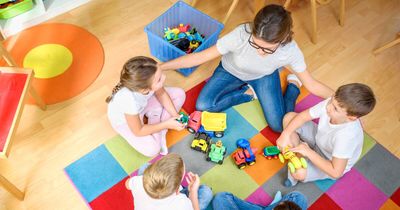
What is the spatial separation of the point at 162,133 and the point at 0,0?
1.49 metres

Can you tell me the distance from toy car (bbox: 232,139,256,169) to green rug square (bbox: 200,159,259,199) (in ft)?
0.17

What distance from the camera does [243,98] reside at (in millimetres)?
2141

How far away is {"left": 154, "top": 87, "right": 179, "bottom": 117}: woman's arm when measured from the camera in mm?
→ 1872

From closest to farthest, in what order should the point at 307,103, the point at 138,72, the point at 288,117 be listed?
1. the point at 138,72
2. the point at 288,117
3. the point at 307,103

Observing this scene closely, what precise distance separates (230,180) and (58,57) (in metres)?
1.46

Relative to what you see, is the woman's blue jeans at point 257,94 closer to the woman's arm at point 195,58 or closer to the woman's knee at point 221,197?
the woman's arm at point 195,58

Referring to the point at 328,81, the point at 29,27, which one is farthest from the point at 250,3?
the point at 29,27

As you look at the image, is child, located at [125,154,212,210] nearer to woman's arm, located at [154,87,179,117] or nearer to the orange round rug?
woman's arm, located at [154,87,179,117]

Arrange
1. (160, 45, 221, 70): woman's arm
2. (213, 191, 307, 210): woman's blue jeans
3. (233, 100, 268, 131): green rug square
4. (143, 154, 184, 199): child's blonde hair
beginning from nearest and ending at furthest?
(143, 154, 184, 199): child's blonde hair, (213, 191, 307, 210): woman's blue jeans, (160, 45, 221, 70): woman's arm, (233, 100, 268, 131): green rug square

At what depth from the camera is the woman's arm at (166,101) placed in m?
1.87

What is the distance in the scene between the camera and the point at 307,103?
222 centimetres

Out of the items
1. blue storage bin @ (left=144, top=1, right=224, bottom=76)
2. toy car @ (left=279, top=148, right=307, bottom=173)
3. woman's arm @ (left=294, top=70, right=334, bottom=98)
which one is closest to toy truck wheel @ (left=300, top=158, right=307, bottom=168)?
toy car @ (left=279, top=148, right=307, bottom=173)

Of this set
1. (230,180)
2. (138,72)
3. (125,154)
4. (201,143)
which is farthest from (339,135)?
(125,154)

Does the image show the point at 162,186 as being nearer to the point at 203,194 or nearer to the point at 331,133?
the point at 203,194
